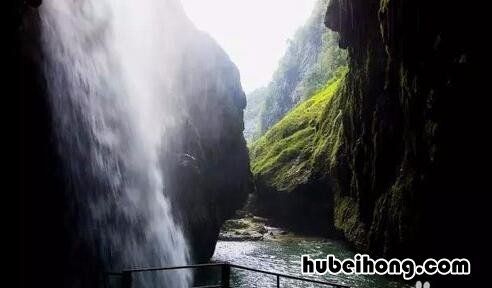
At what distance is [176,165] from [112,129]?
27.9ft

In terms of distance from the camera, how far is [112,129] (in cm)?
2066

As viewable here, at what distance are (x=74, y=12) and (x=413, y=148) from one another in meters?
18.3

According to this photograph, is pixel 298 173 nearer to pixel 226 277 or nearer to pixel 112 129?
pixel 112 129

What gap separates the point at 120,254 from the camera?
1820 centimetres

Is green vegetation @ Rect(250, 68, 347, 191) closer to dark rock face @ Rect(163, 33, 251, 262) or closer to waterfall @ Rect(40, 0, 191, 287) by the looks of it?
dark rock face @ Rect(163, 33, 251, 262)

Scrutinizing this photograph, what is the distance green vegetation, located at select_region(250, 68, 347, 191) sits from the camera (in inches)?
2635

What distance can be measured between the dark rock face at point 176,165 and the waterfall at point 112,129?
1.17 m

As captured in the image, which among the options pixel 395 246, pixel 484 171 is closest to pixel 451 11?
pixel 484 171

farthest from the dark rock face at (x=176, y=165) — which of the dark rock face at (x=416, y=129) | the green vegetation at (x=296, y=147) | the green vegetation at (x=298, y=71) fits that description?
the green vegetation at (x=298, y=71)

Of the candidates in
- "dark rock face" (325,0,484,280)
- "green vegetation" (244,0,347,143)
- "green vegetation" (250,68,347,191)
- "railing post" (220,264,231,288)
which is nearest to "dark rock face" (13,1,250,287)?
"railing post" (220,264,231,288)

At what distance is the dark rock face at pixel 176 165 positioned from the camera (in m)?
12.3

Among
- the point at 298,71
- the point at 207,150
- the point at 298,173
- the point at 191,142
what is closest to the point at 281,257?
the point at 207,150

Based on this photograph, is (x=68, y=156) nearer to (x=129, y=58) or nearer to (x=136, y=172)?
(x=136, y=172)

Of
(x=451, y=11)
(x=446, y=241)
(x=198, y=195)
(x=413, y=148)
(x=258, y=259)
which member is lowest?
(x=258, y=259)
